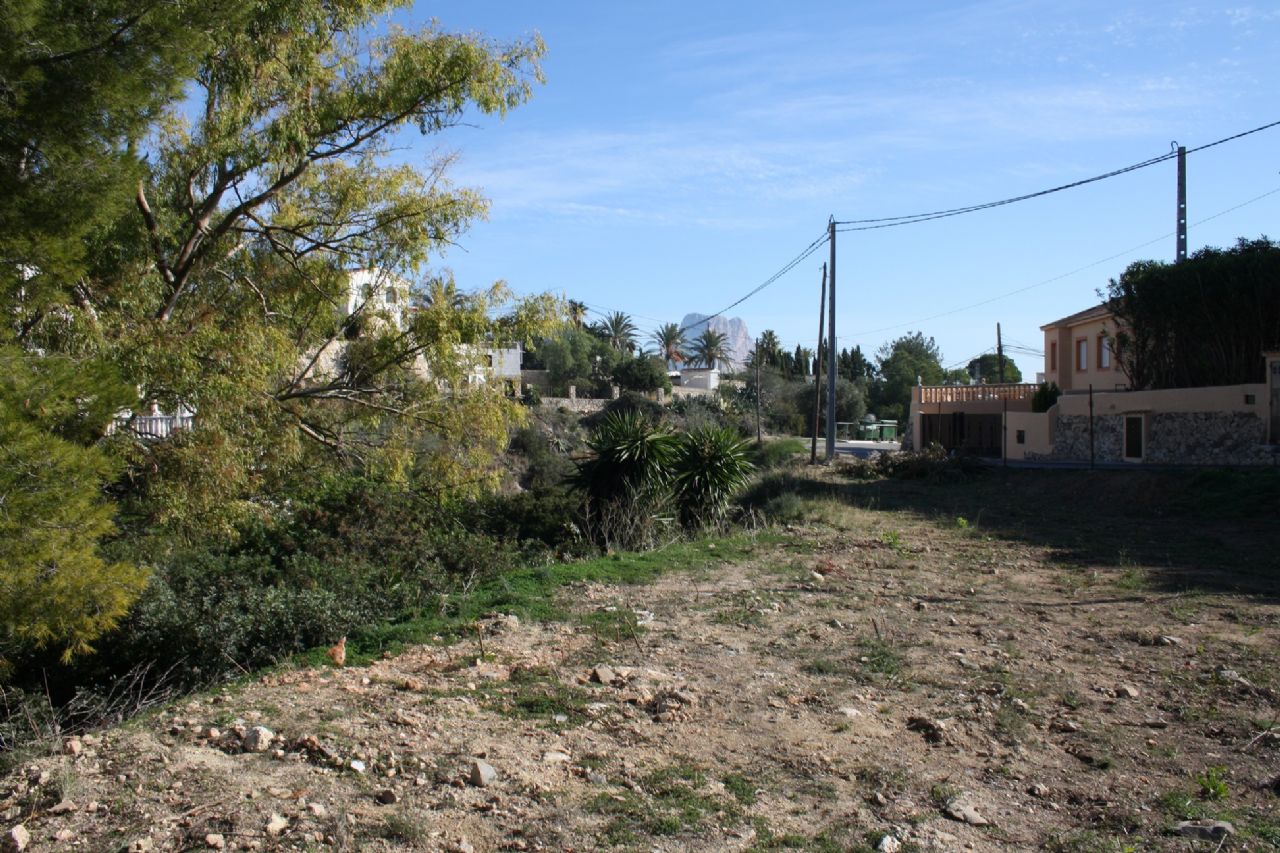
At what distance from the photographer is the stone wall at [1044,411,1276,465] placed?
27266 mm

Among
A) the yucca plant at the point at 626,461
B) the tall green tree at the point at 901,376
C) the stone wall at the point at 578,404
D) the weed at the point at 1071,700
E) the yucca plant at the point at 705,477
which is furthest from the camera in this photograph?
the tall green tree at the point at 901,376

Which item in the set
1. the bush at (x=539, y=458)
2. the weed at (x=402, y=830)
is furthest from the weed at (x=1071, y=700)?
the bush at (x=539, y=458)

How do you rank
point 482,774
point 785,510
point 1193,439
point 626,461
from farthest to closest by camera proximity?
point 1193,439, point 785,510, point 626,461, point 482,774

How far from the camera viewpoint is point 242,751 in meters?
5.73

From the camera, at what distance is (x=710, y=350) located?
307 feet

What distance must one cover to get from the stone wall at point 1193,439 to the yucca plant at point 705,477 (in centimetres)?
1525

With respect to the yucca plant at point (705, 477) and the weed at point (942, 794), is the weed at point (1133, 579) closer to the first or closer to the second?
the weed at point (942, 794)

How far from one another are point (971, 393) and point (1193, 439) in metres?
15.1

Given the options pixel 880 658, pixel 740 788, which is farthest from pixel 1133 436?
pixel 740 788

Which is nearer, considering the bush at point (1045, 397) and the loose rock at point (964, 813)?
the loose rock at point (964, 813)

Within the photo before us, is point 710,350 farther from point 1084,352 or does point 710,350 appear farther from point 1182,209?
point 1182,209

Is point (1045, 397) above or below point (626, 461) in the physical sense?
above

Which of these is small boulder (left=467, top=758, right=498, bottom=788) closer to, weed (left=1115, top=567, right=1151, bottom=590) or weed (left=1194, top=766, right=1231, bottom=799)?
weed (left=1194, top=766, right=1231, bottom=799)

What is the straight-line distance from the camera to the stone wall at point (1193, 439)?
89.5 feet
